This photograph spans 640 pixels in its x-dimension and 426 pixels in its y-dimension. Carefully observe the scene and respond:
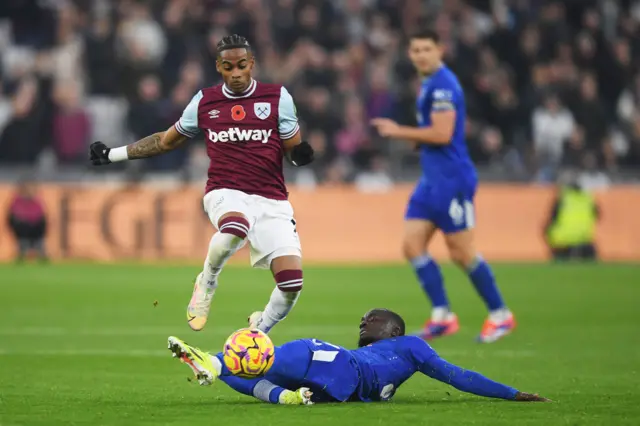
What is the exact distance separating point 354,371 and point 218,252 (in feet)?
4.87

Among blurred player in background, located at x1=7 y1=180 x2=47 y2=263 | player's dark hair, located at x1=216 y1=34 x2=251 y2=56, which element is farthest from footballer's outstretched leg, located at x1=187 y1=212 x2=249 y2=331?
blurred player in background, located at x1=7 y1=180 x2=47 y2=263

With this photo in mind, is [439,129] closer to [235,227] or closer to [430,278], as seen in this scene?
[430,278]

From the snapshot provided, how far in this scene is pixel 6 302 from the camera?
15.4m

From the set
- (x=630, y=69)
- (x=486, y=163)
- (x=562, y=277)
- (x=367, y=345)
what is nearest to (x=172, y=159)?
(x=486, y=163)

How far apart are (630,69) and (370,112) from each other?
19.0 ft

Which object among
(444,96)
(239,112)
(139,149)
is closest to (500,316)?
(444,96)

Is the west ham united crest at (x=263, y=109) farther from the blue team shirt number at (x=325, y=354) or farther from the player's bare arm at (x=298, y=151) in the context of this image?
the blue team shirt number at (x=325, y=354)

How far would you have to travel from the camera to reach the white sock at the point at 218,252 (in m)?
8.46

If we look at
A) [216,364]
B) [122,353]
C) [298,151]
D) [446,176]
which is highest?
[446,176]

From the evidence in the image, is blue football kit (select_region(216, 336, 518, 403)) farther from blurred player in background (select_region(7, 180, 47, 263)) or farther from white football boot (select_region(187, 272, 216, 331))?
blurred player in background (select_region(7, 180, 47, 263))

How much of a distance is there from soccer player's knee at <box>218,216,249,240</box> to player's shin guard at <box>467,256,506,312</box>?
12.7 feet

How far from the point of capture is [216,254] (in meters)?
8.49

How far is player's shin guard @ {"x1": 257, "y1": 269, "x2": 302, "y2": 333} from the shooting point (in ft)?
28.8

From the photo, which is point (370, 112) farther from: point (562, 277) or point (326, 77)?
point (562, 277)
